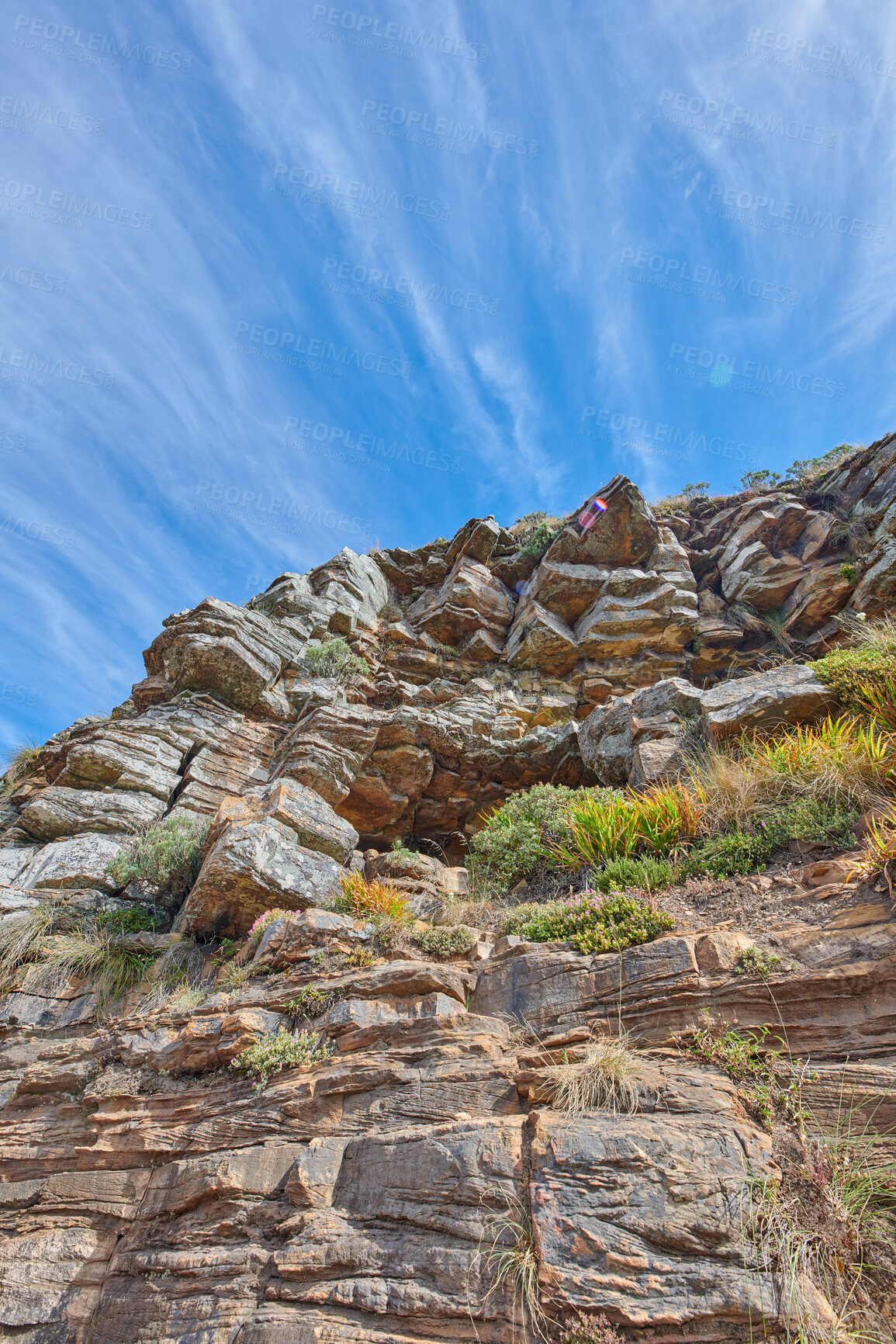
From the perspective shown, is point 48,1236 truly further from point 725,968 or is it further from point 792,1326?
point 725,968

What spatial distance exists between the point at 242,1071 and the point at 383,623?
618 inches

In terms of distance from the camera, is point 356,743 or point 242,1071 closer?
point 242,1071

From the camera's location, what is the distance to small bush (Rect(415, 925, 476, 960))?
714cm

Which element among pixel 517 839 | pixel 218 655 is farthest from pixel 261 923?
pixel 218 655

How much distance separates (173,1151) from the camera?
572cm

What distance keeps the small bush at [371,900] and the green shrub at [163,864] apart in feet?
8.99

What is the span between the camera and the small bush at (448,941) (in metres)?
7.14

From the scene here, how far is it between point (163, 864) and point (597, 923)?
23.3 ft

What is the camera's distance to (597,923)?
248 inches

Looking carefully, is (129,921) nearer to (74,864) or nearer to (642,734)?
(74,864)

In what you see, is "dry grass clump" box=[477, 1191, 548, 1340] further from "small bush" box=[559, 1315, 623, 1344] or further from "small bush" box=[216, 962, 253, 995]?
"small bush" box=[216, 962, 253, 995]

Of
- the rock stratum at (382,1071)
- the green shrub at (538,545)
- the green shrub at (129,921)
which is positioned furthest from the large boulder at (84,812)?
the green shrub at (538,545)

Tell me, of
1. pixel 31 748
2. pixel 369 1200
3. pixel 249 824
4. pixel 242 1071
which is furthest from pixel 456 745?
pixel 31 748

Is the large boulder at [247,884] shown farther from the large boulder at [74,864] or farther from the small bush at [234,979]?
the large boulder at [74,864]
